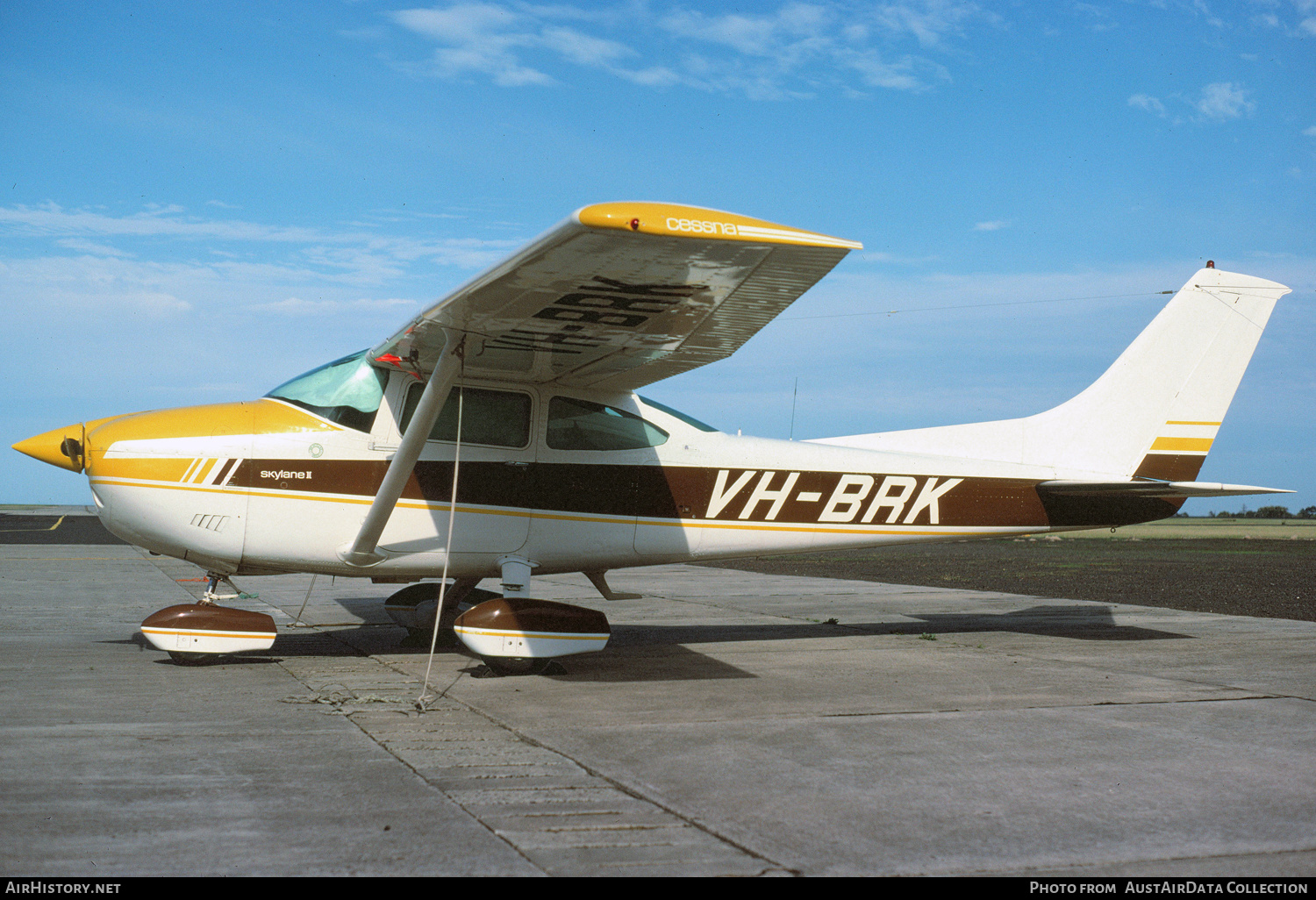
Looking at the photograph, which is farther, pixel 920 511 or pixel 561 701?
pixel 920 511

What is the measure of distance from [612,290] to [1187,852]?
3893 millimetres

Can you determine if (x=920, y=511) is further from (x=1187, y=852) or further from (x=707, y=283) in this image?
(x=1187, y=852)

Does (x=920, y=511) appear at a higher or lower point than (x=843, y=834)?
higher

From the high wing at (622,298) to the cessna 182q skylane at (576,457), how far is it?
0.02 m

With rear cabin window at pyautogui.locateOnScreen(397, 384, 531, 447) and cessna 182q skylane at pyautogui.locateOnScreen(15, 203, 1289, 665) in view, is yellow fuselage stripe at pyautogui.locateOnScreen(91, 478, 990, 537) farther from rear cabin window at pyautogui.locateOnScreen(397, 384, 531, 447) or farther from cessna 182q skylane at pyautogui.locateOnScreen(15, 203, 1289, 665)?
rear cabin window at pyautogui.locateOnScreen(397, 384, 531, 447)

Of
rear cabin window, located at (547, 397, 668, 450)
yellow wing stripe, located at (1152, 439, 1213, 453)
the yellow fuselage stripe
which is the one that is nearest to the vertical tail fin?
yellow wing stripe, located at (1152, 439, 1213, 453)

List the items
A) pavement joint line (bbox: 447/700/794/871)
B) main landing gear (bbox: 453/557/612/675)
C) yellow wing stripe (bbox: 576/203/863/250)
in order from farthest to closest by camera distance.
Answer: main landing gear (bbox: 453/557/612/675), yellow wing stripe (bbox: 576/203/863/250), pavement joint line (bbox: 447/700/794/871)

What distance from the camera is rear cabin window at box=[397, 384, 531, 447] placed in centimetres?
761

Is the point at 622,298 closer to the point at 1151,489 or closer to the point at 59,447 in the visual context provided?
the point at 59,447

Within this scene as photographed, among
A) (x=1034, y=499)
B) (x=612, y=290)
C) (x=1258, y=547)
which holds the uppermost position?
(x=612, y=290)

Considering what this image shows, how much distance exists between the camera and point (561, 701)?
6.07 m

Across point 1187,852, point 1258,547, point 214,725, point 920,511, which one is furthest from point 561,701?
point 1258,547

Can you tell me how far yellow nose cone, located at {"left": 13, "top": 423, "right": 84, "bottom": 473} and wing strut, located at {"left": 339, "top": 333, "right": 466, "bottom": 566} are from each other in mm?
1974
